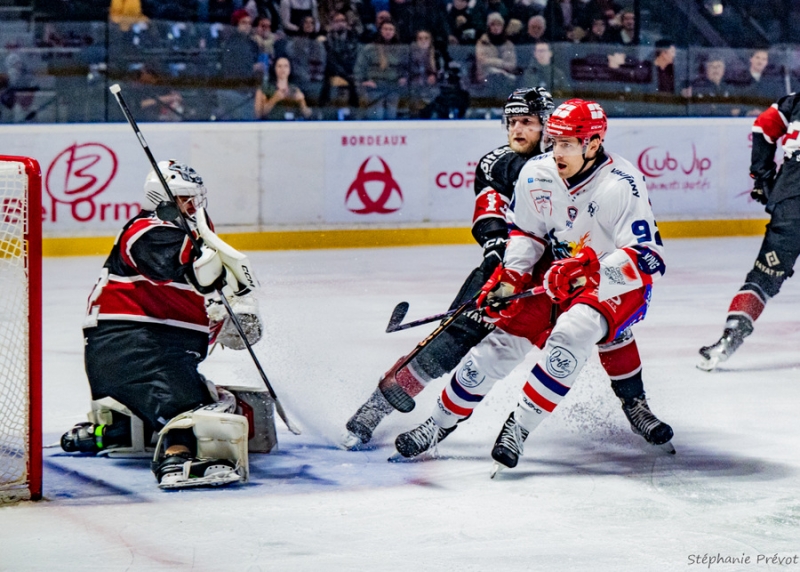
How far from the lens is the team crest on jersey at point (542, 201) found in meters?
3.53

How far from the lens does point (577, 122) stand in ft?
11.0

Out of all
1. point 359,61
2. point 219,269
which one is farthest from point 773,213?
point 359,61

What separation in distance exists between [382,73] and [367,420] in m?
5.16

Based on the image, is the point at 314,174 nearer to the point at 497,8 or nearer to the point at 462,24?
the point at 462,24

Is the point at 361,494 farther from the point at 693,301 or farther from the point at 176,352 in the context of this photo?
the point at 693,301

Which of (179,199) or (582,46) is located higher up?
(582,46)

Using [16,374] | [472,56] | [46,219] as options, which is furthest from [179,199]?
[472,56]

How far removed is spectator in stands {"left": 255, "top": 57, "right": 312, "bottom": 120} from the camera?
A: 829cm

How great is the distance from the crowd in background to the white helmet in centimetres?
452

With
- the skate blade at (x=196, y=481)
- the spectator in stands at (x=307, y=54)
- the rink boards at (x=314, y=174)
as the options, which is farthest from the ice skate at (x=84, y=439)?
the spectator in stands at (x=307, y=54)

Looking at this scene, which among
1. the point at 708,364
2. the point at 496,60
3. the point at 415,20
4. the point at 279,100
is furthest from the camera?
the point at 496,60

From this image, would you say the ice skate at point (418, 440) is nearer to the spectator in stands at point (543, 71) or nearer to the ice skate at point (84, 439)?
the ice skate at point (84, 439)

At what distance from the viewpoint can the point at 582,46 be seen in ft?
29.8

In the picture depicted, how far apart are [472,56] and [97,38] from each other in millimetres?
2558
